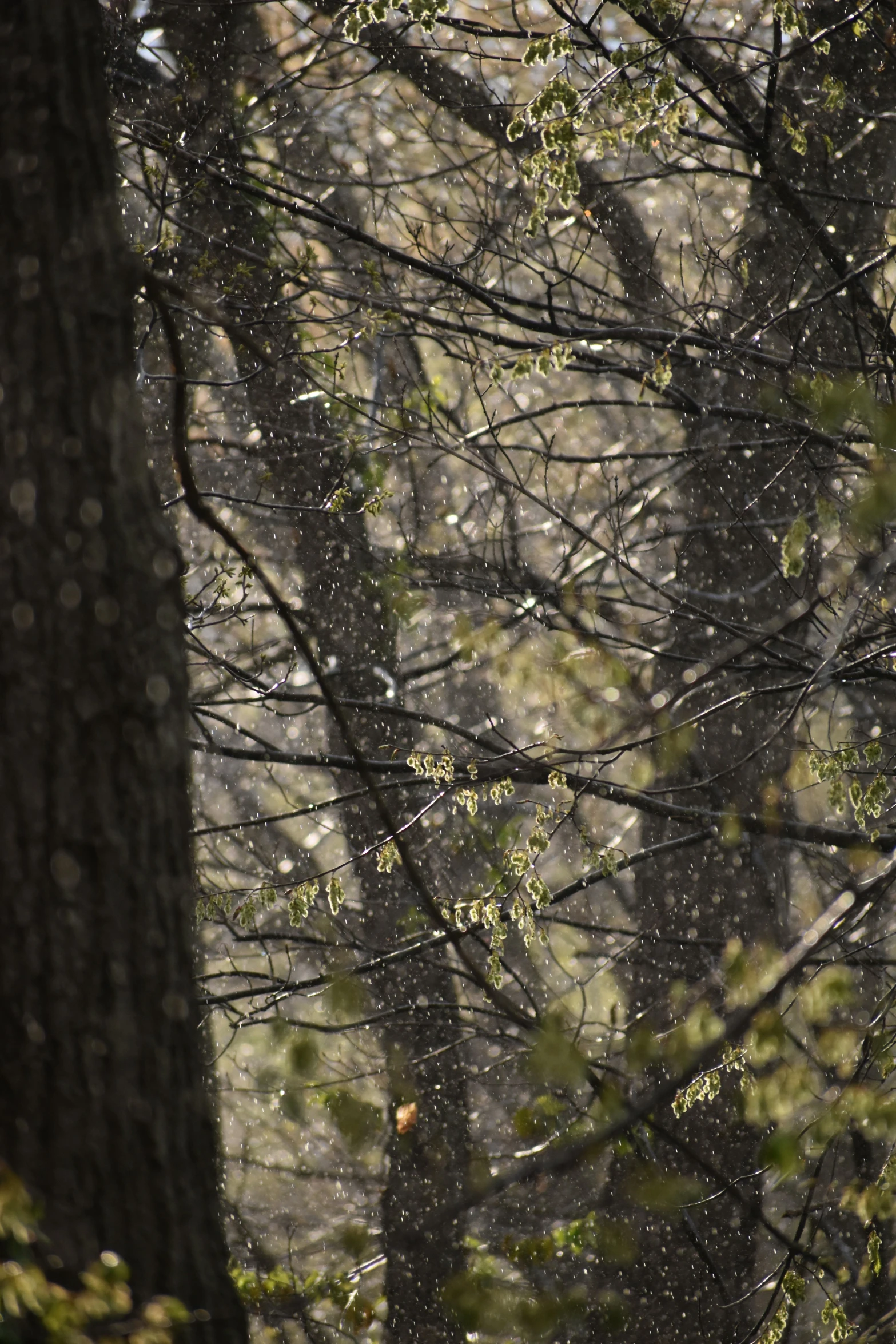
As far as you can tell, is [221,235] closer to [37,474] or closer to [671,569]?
[671,569]

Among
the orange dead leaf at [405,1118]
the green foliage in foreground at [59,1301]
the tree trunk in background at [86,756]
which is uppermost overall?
the orange dead leaf at [405,1118]

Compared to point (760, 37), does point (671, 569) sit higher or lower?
lower

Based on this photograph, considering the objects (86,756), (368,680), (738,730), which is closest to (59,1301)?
(86,756)

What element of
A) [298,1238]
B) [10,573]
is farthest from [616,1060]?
[10,573]

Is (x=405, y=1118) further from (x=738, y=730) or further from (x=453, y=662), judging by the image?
(x=738, y=730)

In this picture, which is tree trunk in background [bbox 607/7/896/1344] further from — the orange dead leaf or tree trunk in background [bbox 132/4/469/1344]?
the orange dead leaf

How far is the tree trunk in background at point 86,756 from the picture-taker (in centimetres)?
152

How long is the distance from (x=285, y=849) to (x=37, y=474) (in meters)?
8.77

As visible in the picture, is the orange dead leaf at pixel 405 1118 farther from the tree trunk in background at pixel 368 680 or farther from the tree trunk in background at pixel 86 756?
the tree trunk in background at pixel 86 756

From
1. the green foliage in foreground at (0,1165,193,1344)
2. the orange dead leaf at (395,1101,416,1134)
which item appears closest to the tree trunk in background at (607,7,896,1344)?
the orange dead leaf at (395,1101,416,1134)

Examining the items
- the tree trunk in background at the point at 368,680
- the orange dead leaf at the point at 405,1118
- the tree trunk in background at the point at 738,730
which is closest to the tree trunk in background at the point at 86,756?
the tree trunk in background at the point at 738,730

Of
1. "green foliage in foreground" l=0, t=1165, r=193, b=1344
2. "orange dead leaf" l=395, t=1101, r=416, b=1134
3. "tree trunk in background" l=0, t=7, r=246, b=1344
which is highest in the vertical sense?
"orange dead leaf" l=395, t=1101, r=416, b=1134

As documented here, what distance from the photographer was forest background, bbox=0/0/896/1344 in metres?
1.60

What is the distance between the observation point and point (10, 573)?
1593 mm
